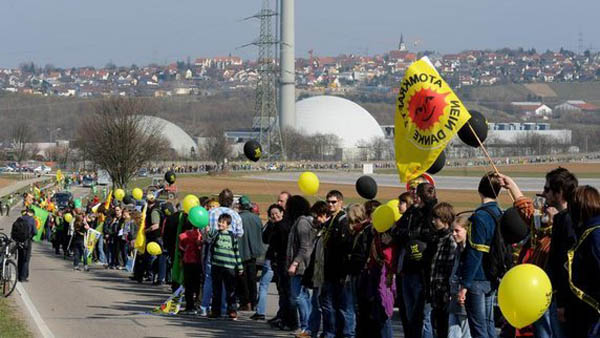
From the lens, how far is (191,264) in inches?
661

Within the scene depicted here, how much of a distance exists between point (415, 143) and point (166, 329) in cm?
435

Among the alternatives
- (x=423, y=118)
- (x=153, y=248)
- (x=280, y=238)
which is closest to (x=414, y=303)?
(x=423, y=118)

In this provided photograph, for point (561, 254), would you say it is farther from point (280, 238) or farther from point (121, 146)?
point (121, 146)

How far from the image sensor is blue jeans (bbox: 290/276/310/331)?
560 inches

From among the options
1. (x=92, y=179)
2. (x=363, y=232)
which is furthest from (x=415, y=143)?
(x=92, y=179)

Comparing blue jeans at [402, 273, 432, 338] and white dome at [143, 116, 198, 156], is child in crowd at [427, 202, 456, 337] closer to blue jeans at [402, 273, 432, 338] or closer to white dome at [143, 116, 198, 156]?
blue jeans at [402, 273, 432, 338]

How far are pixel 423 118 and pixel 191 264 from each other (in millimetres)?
6107

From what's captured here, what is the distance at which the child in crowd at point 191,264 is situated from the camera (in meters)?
16.7

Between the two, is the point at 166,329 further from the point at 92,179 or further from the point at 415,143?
the point at 92,179

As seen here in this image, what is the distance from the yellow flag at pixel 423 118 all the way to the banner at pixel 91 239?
16.2 metres

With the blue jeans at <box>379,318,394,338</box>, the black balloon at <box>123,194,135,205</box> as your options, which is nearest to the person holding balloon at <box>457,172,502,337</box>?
the blue jeans at <box>379,318,394,338</box>

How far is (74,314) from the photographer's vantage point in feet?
53.2

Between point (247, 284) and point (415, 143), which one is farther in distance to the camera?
point (247, 284)

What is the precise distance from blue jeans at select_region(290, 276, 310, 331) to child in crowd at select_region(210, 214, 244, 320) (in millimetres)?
1468
